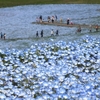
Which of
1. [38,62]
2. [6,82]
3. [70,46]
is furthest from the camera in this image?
[70,46]

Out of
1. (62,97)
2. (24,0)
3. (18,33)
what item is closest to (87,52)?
(62,97)

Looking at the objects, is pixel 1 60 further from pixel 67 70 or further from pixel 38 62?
pixel 67 70

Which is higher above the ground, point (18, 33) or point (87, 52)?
point (87, 52)

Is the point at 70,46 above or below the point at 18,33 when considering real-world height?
above

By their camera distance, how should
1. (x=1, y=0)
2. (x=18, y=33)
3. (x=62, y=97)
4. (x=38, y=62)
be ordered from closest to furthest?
(x=62, y=97) < (x=38, y=62) < (x=18, y=33) < (x=1, y=0)

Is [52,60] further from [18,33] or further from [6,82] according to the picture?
[18,33]

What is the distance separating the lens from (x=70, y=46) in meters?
15.9

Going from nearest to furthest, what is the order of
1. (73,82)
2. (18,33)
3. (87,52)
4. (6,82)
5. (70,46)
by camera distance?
(73,82), (6,82), (87,52), (70,46), (18,33)

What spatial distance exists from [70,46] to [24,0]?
8353 centimetres

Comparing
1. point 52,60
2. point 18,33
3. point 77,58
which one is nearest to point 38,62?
point 52,60

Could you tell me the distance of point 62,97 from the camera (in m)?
8.68

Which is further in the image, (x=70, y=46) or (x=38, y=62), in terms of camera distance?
(x=70, y=46)

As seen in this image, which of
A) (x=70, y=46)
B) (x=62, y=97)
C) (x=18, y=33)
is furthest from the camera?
(x=18, y=33)

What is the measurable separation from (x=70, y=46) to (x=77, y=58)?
2.40 m
